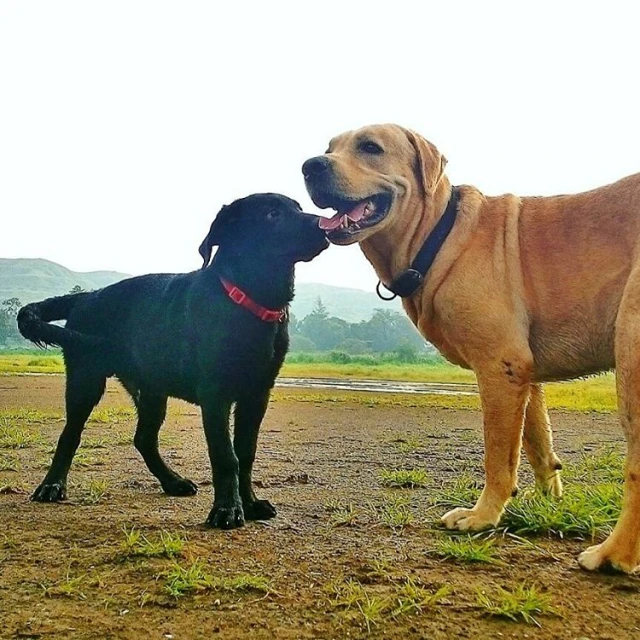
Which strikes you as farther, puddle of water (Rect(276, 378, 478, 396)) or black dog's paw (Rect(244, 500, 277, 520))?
puddle of water (Rect(276, 378, 478, 396))

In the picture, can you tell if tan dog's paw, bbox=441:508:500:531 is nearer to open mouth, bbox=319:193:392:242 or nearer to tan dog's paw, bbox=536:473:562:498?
tan dog's paw, bbox=536:473:562:498

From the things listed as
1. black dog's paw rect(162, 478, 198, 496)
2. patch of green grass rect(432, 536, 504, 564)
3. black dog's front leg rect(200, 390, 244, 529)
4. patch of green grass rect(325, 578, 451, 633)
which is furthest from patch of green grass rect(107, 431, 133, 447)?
patch of green grass rect(325, 578, 451, 633)

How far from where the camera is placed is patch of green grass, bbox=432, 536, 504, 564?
A: 269cm

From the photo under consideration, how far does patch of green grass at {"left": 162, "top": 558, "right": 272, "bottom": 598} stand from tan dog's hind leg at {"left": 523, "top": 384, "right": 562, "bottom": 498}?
203 cm

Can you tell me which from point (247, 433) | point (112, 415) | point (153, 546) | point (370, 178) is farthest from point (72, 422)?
point (112, 415)

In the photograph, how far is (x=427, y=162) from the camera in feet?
12.3

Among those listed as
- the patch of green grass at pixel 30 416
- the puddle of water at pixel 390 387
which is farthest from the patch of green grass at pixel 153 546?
the puddle of water at pixel 390 387

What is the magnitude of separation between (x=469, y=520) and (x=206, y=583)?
138 centimetres

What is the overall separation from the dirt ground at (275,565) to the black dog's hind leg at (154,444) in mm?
125

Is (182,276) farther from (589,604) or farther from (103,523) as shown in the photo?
(589,604)

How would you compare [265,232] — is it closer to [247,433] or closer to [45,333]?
[247,433]

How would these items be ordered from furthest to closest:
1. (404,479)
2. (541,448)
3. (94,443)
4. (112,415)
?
(112,415)
(94,443)
(404,479)
(541,448)

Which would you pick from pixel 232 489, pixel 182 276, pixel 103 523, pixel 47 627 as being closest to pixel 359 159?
pixel 182 276

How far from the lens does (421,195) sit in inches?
149
